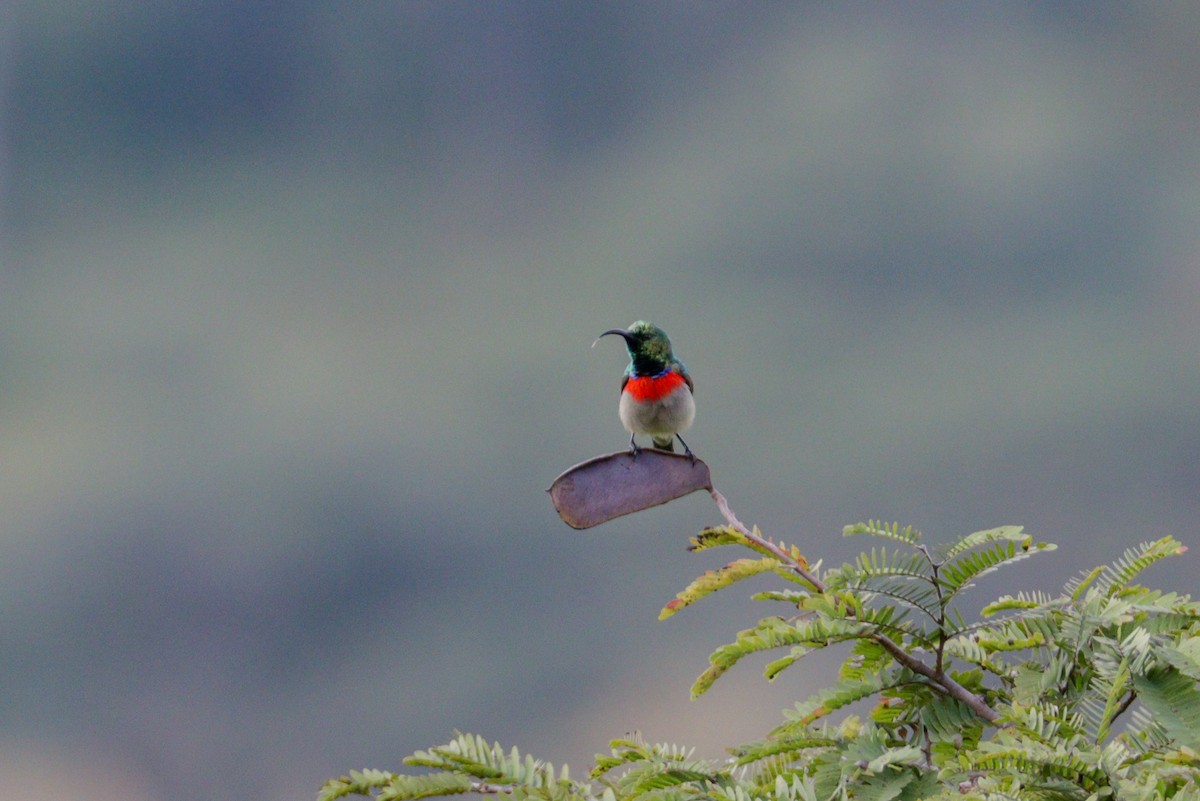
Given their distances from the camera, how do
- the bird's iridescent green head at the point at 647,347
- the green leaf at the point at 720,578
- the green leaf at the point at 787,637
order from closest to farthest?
the green leaf at the point at 787,637 < the green leaf at the point at 720,578 < the bird's iridescent green head at the point at 647,347

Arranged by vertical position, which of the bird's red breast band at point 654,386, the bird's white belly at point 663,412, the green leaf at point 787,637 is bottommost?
the green leaf at point 787,637

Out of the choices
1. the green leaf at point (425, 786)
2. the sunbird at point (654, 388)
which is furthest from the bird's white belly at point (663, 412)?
the green leaf at point (425, 786)

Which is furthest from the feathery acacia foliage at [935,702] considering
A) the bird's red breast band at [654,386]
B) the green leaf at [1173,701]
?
the bird's red breast band at [654,386]

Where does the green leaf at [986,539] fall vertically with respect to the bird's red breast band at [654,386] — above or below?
below

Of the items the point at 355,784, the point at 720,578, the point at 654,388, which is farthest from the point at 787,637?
the point at 654,388

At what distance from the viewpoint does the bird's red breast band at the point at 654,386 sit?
485cm

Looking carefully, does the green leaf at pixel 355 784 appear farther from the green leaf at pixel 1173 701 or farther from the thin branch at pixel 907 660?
the green leaf at pixel 1173 701

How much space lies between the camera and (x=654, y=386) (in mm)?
4855

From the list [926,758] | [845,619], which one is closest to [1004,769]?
[926,758]

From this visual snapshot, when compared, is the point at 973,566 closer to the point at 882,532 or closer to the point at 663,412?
the point at 882,532

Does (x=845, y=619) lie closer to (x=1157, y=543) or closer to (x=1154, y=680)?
(x=1154, y=680)

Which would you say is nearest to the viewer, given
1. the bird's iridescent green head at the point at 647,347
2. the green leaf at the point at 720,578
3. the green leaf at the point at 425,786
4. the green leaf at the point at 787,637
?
the green leaf at the point at 425,786

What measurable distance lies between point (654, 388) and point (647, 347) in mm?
186

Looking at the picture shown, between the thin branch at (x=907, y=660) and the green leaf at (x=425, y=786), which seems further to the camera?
the thin branch at (x=907, y=660)
